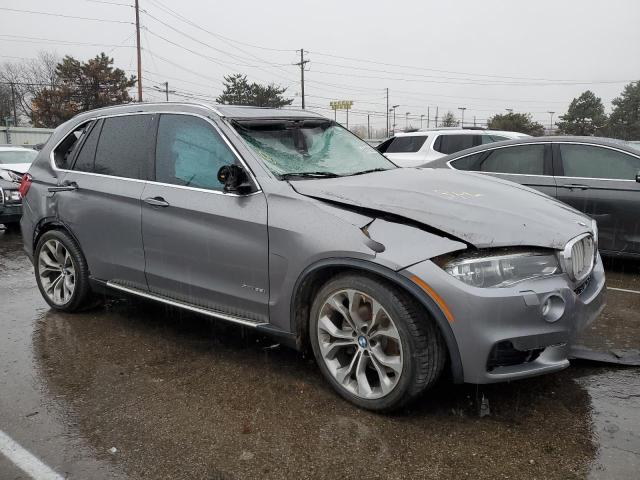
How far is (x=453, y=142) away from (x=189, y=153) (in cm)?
767

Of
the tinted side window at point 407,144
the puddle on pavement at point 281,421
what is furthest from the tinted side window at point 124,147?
the tinted side window at point 407,144

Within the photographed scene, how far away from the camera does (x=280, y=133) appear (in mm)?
3918

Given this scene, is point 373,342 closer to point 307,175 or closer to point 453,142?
point 307,175

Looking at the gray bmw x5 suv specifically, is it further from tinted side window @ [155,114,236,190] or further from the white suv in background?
the white suv in background

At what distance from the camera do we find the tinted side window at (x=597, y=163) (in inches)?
233

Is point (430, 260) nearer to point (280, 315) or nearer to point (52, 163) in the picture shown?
point (280, 315)

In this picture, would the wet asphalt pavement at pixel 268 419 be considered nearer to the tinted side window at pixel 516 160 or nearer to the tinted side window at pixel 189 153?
the tinted side window at pixel 189 153

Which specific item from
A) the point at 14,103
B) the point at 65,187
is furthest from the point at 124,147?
the point at 14,103

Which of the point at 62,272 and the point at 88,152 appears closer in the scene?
the point at 88,152

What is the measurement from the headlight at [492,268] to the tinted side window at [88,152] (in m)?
3.20

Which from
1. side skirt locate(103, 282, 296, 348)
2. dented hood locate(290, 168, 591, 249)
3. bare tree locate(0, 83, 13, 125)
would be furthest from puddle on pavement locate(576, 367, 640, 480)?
bare tree locate(0, 83, 13, 125)

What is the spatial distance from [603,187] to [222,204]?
450 cm

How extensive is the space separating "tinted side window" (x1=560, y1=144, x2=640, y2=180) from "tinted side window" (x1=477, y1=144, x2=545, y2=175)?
0.27 m

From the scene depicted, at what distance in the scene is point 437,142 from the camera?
416 inches
